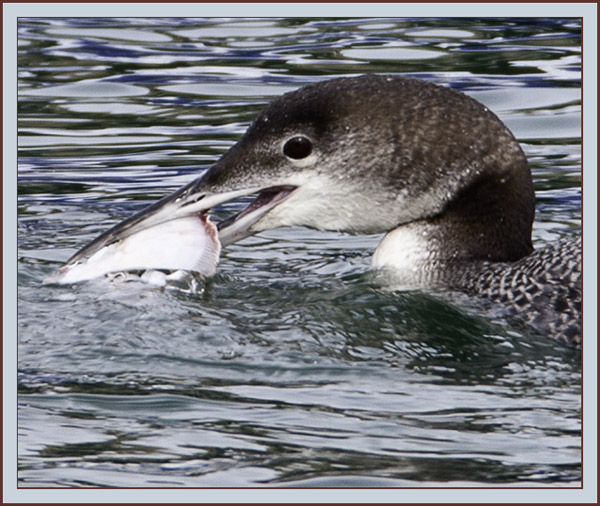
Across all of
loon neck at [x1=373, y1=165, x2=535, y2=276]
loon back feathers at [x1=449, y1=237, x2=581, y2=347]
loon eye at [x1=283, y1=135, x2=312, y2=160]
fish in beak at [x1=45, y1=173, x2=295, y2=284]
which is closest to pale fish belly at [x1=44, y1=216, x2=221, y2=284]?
fish in beak at [x1=45, y1=173, x2=295, y2=284]

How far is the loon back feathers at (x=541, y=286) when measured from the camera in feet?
19.5

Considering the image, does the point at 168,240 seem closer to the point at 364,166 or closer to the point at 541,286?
the point at 364,166

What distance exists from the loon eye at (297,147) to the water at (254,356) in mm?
635

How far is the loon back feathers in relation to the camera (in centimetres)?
593

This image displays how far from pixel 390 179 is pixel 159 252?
3.39ft

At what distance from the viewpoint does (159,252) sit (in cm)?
641

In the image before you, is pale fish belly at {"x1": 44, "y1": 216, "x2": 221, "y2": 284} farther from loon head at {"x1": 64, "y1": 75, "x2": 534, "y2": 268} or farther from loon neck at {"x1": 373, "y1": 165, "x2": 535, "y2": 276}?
loon neck at {"x1": 373, "y1": 165, "x2": 535, "y2": 276}

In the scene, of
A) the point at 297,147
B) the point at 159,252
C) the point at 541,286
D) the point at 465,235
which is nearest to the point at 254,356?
the point at 159,252

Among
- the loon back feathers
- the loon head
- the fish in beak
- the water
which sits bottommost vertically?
the water

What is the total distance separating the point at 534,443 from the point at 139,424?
1333 millimetres

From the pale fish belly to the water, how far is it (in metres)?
0.10

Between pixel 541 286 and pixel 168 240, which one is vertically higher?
pixel 168 240

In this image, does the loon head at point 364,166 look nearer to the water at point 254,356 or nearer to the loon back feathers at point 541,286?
the loon back feathers at point 541,286

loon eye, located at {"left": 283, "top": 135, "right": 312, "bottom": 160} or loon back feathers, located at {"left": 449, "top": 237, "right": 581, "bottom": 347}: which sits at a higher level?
loon eye, located at {"left": 283, "top": 135, "right": 312, "bottom": 160}
